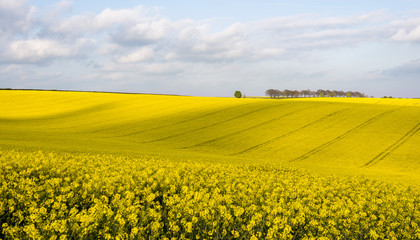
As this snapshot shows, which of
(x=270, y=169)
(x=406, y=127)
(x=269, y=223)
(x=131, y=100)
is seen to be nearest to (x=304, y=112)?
(x=406, y=127)

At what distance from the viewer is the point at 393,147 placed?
34312mm

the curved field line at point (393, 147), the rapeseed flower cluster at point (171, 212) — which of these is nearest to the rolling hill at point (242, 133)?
the curved field line at point (393, 147)

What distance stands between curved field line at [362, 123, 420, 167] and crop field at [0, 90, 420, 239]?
252mm

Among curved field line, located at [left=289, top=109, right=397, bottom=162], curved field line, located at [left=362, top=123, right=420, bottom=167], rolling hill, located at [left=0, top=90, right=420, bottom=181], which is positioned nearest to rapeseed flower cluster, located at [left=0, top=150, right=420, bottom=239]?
rolling hill, located at [left=0, top=90, right=420, bottom=181]

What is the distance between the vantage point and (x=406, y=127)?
4175cm

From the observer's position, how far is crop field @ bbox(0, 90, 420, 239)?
7.10 m

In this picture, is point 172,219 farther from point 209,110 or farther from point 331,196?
point 209,110

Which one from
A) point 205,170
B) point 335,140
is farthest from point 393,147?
point 205,170

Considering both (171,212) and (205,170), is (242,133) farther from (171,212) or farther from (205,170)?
(171,212)

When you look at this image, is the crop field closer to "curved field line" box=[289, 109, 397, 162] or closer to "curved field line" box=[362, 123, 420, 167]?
"curved field line" box=[289, 109, 397, 162]

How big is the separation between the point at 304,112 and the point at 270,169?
116 ft

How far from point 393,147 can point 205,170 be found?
2792cm

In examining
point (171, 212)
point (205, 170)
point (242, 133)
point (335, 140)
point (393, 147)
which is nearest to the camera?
point (171, 212)

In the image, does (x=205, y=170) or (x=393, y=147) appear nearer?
(x=205, y=170)
